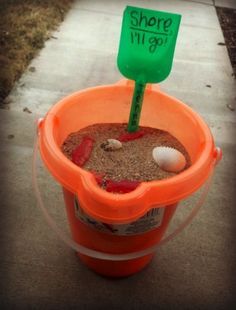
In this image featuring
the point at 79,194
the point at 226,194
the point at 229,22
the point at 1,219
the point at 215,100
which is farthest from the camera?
the point at 229,22

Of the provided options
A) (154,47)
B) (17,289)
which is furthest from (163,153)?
(17,289)

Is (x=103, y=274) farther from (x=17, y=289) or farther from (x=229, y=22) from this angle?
(x=229, y=22)

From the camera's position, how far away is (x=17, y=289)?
3.03ft

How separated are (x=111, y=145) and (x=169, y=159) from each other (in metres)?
0.13

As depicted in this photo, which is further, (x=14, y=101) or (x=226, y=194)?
(x=14, y=101)

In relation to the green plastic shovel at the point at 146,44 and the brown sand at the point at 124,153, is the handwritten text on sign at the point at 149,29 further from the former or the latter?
the brown sand at the point at 124,153

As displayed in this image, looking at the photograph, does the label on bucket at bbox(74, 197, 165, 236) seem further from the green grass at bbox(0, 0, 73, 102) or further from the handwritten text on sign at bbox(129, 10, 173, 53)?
the green grass at bbox(0, 0, 73, 102)

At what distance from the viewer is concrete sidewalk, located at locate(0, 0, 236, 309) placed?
93cm

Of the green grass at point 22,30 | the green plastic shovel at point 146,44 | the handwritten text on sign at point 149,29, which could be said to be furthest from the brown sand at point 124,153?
the green grass at point 22,30

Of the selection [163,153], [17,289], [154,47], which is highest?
[154,47]

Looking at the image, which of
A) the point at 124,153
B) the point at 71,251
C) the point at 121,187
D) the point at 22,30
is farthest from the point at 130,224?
the point at 22,30

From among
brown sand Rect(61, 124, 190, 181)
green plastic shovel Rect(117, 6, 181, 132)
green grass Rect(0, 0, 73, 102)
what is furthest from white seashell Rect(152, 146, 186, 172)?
green grass Rect(0, 0, 73, 102)

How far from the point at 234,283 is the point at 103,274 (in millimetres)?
321

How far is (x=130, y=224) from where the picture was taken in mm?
765
